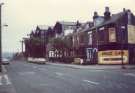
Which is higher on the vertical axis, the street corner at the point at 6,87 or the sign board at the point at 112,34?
the sign board at the point at 112,34

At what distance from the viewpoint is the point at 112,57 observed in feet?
210

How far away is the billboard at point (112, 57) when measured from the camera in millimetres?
63572

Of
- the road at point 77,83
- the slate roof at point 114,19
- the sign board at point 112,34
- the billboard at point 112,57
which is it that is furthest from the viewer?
the slate roof at point 114,19

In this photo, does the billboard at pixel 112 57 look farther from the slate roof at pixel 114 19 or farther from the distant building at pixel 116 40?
the slate roof at pixel 114 19

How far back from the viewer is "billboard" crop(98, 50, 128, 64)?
63.6 m

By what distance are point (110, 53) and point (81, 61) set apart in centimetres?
520

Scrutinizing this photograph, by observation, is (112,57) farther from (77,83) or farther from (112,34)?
(77,83)

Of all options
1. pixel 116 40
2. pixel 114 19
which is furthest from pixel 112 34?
pixel 114 19

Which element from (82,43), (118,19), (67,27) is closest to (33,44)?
(67,27)

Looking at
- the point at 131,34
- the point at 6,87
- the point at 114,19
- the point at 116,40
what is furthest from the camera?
the point at 131,34

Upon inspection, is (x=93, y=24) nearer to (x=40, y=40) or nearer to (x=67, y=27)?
(x=67, y=27)

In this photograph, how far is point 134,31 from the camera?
68.9 m

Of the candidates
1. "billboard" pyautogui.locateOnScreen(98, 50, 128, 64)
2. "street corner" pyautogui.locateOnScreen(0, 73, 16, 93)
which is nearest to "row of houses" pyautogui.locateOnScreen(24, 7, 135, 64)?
"billboard" pyautogui.locateOnScreen(98, 50, 128, 64)

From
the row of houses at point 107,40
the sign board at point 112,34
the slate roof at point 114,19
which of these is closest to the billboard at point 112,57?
the row of houses at point 107,40
